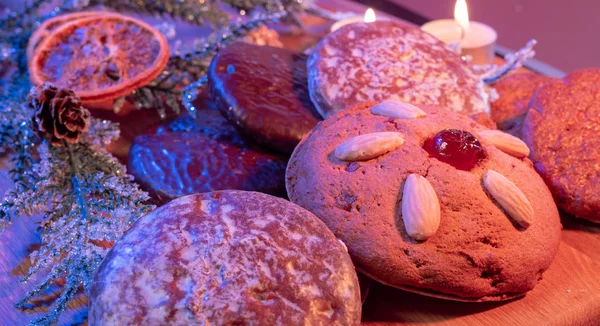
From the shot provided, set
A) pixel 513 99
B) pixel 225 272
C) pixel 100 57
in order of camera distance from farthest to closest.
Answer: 1. pixel 100 57
2. pixel 513 99
3. pixel 225 272

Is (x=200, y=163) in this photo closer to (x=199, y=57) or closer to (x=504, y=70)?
(x=199, y=57)

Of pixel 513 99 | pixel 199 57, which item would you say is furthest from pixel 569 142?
pixel 199 57

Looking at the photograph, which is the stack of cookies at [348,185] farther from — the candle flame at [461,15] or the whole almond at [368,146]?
the candle flame at [461,15]

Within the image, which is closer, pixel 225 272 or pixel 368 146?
pixel 225 272

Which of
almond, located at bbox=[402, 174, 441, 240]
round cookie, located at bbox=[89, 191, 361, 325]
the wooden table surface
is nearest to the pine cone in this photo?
the wooden table surface

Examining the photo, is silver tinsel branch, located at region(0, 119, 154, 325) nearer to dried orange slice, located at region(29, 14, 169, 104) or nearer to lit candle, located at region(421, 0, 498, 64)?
dried orange slice, located at region(29, 14, 169, 104)

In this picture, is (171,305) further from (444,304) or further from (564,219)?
(564,219)

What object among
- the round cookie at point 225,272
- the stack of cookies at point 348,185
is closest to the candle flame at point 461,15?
the stack of cookies at point 348,185
